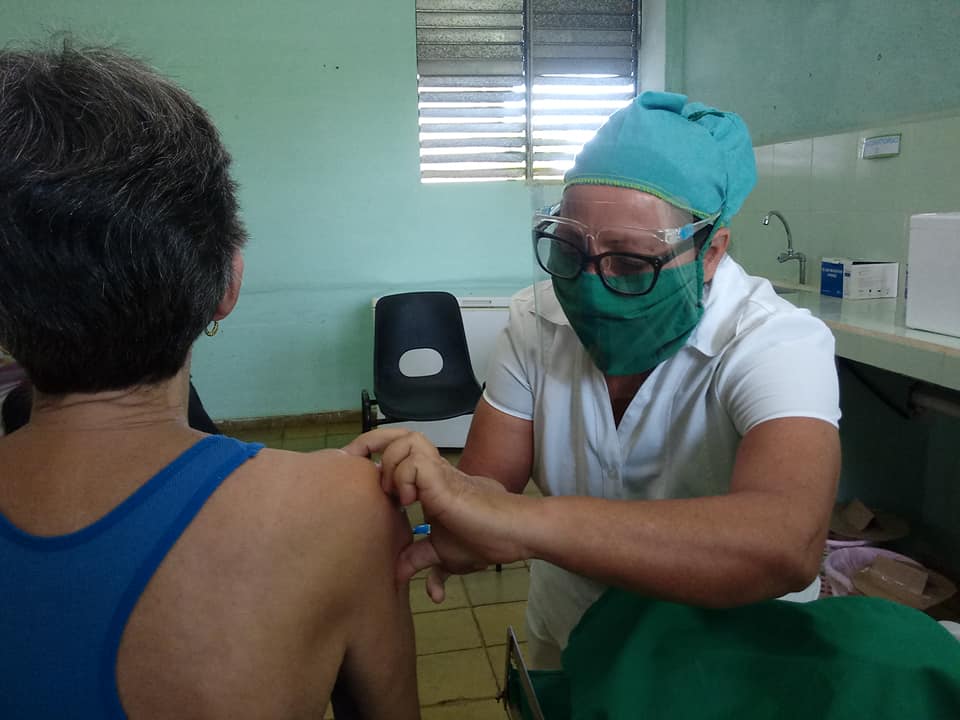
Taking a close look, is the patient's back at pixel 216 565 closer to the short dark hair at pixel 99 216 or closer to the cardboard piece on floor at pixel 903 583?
the short dark hair at pixel 99 216

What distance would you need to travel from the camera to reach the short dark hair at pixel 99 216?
2.13ft

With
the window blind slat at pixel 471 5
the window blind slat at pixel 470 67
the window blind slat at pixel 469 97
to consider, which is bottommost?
the window blind slat at pixel 469 97

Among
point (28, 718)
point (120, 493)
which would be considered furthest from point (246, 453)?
point (28, 718)

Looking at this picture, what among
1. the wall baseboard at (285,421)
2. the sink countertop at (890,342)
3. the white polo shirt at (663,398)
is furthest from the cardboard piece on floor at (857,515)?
the wall baseboard at (285,421)

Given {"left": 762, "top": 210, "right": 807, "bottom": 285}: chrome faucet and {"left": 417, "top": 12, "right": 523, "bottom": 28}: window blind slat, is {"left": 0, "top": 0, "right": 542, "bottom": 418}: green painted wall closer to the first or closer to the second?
{"left": 417, "top": 12, "right": 523, "bottom": 28}: window blind slat

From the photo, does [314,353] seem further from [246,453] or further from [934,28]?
[246,453]

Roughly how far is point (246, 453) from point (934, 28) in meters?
2.74

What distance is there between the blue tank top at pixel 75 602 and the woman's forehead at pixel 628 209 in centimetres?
65

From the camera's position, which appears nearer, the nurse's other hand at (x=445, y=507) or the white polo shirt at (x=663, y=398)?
the nurse's other hand at (x=445, y=507)

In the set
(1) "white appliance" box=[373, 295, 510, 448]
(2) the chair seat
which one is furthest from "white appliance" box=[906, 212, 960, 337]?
(1) "white appliance" box=[373, 295, 510, 448]

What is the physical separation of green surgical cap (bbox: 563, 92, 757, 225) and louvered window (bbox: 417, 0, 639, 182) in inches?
126

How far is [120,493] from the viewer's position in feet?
2.23

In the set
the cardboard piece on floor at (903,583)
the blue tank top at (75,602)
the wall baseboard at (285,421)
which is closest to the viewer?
the blue tank top at (75,602)

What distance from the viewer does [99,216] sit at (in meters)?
0.66
